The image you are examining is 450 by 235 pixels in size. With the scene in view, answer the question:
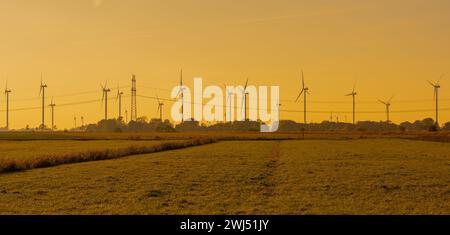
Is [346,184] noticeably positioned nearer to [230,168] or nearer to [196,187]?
[196,187]

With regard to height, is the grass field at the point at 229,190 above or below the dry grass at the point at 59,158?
below

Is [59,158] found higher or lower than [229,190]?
higher

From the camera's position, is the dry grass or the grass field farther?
the dry grass

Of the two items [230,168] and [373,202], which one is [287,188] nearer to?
[373,202]

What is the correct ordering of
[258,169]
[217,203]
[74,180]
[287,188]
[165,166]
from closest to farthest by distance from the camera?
[217,203] < [287,188] < [74,180] < [258,169] < [165,166]

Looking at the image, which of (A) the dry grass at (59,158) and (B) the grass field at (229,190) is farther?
(A) the dry grass at (59,158)

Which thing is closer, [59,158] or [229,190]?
[229,190]

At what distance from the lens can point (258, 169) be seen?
40.9m

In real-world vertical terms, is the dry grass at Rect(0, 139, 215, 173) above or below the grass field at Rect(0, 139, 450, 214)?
above

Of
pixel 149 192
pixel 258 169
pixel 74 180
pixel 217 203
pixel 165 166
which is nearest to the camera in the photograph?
pixel 217 203
